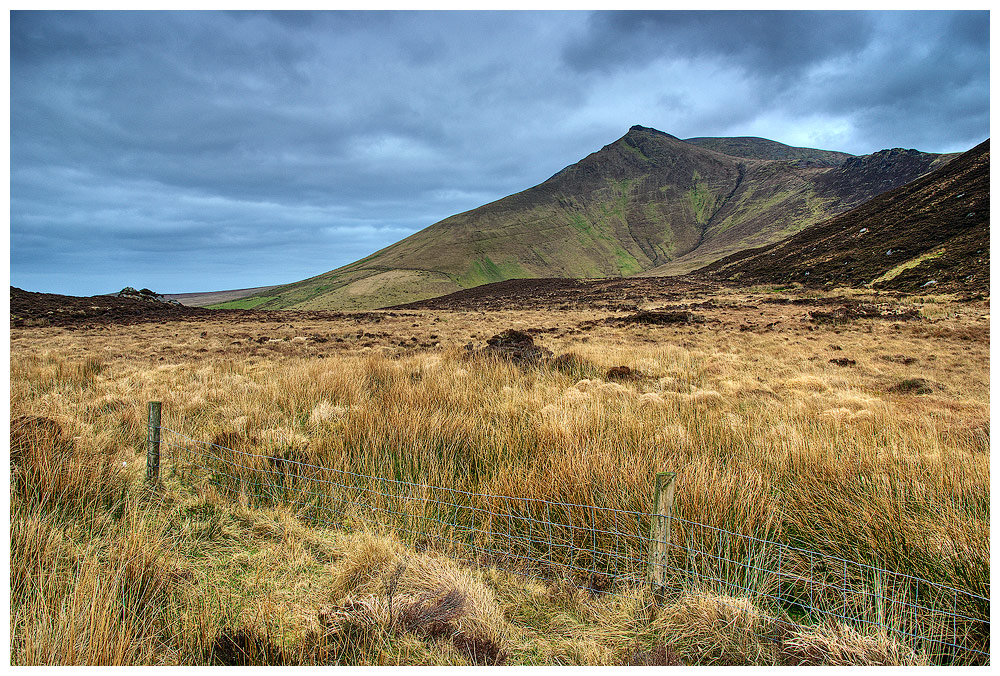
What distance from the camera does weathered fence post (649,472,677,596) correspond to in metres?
2.46

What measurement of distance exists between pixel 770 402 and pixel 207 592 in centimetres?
760

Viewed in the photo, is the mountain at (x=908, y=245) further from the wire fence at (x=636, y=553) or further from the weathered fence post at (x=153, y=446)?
the weathered fence post at (x=153, y=446)

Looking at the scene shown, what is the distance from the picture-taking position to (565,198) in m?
195

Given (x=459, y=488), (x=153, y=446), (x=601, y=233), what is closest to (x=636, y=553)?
(x=459, y=488)

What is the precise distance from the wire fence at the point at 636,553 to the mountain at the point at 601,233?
78.6 m

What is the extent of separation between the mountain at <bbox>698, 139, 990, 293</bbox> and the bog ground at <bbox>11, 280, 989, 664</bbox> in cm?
2970

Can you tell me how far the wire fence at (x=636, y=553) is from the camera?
2307 millimetres

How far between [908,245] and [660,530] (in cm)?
5137

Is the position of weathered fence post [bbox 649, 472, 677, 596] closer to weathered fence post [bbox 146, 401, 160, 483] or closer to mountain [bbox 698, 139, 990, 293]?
weathered fence post [bbox 146, 401, 160, 483]

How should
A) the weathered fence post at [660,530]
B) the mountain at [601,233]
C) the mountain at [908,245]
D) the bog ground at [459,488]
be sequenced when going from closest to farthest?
the bog ground at [459,488] → the weathered fence post at [660,530] → the mountain at [908,245] → the mountain at [601,233]

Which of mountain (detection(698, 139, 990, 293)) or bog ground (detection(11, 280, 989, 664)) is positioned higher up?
mountain (detection(698, 139, 990, 293))

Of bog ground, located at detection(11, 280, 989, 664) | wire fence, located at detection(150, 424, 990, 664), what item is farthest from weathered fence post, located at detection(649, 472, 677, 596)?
bog ground, located at detection(11, 280, 989, 664)

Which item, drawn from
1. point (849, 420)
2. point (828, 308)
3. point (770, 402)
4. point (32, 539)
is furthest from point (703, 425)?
point (828, 308)

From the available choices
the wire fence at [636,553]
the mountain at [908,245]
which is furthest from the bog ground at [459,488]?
the mountain at [908,245]
